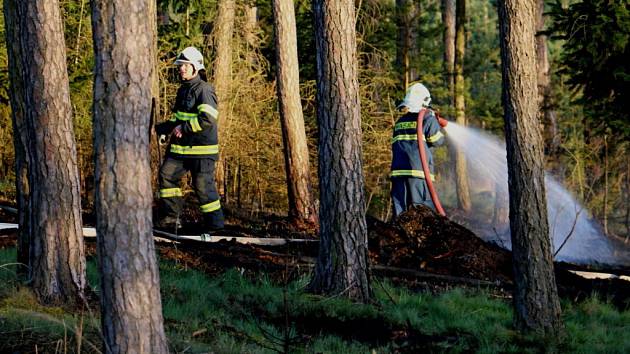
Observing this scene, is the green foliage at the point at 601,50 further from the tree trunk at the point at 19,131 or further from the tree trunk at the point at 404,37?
the tree trunk at the point at 404,37

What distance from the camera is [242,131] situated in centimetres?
1686

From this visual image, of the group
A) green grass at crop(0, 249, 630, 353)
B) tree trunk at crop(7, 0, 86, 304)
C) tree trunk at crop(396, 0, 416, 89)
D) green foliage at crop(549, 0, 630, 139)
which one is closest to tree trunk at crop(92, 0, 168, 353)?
green grass at crop(0, 249, 630, 353)

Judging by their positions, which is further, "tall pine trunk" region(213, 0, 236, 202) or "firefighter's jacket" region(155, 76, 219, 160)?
"tall pine trunk" region(213, 0, 236, 202)

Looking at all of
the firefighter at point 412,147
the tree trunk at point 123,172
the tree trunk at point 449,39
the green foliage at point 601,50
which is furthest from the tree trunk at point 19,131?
the tree trunk at point 449,39

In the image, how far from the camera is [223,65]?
16.3m

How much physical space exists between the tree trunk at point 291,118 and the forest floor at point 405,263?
5.42 feet

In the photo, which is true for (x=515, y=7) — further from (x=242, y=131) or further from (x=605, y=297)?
(x=242, y=131)

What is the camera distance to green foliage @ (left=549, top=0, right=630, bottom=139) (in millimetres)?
12992

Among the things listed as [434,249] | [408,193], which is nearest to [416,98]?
[408,193]

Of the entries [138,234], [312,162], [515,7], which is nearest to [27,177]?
[138,234]

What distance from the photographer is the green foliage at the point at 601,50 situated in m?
13.0

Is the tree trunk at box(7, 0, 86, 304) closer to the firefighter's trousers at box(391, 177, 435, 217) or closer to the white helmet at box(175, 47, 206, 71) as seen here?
the white helmet at box(175, 47, 206, 71)

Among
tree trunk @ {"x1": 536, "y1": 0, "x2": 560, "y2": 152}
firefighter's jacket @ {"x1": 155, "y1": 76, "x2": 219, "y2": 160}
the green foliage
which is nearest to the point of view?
firefighter's jacket @ {"x1": 155, "y1": 76, "x2": 219, "y2": 160}

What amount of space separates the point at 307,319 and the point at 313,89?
1154 centimetres
